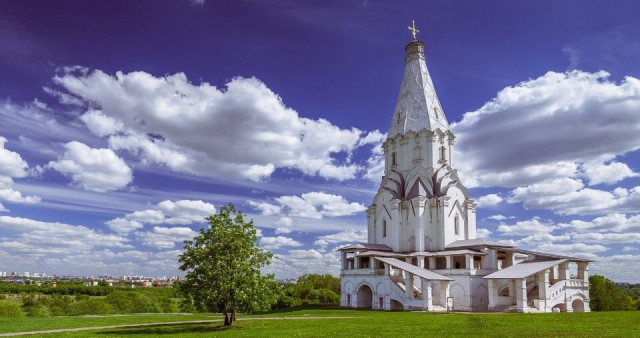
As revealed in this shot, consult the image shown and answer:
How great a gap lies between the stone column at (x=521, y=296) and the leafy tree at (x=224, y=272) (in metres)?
24.2

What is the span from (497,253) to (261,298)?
3330 cm

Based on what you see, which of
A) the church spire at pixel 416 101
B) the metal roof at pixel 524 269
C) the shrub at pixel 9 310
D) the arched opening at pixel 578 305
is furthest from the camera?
the church spire at pixel 416 101

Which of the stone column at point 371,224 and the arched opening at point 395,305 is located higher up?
the stone column at point 371,224

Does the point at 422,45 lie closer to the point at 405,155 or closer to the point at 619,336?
the point at 405,155

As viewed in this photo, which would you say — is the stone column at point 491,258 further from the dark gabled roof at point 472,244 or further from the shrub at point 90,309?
the shrub at point 90,309

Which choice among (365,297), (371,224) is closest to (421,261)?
(365,297)

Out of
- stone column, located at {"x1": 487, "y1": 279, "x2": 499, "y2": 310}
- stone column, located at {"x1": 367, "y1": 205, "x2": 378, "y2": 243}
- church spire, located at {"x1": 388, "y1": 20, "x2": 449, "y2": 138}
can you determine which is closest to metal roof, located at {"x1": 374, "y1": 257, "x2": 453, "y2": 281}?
stone column, located at {"x1": 487, "y1": 279, "x2": 499, "y2": 310}

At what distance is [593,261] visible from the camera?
44812 millimetres

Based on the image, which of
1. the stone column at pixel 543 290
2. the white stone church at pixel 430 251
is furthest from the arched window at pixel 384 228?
the stone column at pixel 543 290

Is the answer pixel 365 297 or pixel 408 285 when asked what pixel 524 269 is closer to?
pixel 408 285

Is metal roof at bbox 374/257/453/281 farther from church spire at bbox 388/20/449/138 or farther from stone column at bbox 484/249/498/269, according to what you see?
church spire at bbox 388/20/449/138

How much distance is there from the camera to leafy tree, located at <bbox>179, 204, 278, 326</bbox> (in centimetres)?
2602

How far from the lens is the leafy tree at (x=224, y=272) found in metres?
26.0

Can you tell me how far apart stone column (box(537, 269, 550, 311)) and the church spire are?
2274 cm
